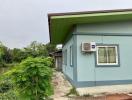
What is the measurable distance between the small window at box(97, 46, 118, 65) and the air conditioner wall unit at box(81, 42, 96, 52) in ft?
1.52

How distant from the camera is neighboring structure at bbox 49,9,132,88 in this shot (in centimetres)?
1450

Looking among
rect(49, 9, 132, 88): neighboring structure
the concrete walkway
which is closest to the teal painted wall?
rect(49, 9, 132, 88): neighboring structure

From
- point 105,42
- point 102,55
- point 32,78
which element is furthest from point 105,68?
point 32,78

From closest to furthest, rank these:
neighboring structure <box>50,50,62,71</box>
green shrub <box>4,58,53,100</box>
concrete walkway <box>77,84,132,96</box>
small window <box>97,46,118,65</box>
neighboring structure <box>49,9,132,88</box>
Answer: green shrub <box>4,58,53,100</box> → concrete walkway <box>77,84,132,96</box> → neighboring structure <box>49,9,132,88</box> → small window <box>97,46,118,65</box> → neighboring structure <box>50,50,62,71</box>

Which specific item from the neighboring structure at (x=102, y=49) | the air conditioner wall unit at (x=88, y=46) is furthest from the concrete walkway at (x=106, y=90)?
the air conditioner wall unit at (x=88, y=46)

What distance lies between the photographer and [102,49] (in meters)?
14.9

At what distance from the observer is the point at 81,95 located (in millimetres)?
13891

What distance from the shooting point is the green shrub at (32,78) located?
8320 mm

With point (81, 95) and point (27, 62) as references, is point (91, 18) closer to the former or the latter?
point (81, 95)

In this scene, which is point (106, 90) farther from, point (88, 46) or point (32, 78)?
point (32, 78)

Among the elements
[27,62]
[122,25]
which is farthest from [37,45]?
[27,62]

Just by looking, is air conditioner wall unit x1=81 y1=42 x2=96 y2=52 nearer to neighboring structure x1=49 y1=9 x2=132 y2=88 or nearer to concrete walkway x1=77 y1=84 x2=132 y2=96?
neighboring structure x1=49 y1=9 x2=132 y2=88

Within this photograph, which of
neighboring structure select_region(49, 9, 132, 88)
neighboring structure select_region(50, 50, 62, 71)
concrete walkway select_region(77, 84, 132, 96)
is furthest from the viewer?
neighboring structure select_region(50, 50, 62, 71)

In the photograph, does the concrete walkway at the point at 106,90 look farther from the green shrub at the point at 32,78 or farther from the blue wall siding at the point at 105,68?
the green shrub at the point at 32,78
